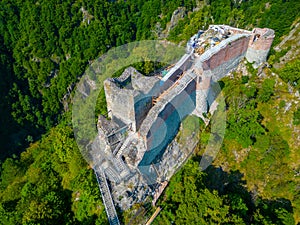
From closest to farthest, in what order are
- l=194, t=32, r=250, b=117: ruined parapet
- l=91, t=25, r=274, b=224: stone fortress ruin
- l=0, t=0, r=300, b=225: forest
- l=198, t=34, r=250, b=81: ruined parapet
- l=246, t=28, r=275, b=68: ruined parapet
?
1. l=91, t=25, r=274, b=224: stone fortress ruin
2. l=0, t=0, r=300, b=225: forest
3. l=194, t=32, r=250, b=117: ruined parapet
4. l=198, t=34, r=250, b=81: ruined parapet
5. l=246, t=28, r=275, b=68: ruined parapet

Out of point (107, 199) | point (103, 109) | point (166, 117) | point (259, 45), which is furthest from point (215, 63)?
point (107, 199)

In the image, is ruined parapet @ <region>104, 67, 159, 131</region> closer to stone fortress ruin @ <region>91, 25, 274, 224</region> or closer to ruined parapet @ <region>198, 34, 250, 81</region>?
stone fortress ruin @ <region>91, 25, 274, 224</region>

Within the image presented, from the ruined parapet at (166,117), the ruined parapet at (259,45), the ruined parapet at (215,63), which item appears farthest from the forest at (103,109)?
the ruined parapet at (166,117)

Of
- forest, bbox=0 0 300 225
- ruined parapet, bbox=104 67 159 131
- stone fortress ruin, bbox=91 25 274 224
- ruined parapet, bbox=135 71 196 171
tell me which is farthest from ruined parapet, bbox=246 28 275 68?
ruined parapet, bbox=104 67 159 131

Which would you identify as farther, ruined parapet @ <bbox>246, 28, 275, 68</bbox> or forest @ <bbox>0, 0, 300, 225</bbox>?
ruined parapet @ <bbox>246, 28, 275, 68</bbox>

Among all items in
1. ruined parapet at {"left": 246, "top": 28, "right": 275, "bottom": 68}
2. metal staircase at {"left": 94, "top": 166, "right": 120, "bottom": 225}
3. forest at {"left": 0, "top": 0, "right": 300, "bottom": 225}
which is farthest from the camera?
ruined parapet at {"left": 246, "top": 28, "right": 275, "bottom": 68}

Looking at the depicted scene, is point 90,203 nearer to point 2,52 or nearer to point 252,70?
point 252,70

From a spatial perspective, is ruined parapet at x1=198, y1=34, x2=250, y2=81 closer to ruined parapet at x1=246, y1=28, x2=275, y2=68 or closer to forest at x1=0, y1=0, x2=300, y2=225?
ruined parapet at x1=246, y1=28, x2=275, y2=68

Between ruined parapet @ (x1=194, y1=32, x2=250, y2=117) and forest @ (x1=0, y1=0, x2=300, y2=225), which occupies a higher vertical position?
ruined parapet @ (x1=194, y1=32, x2=250, y2=117)

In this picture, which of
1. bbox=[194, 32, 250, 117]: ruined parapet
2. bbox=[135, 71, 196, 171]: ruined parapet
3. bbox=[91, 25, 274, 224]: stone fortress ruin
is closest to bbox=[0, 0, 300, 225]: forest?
bbox=[91, 25, 274, 224]: stone fortress ruin
